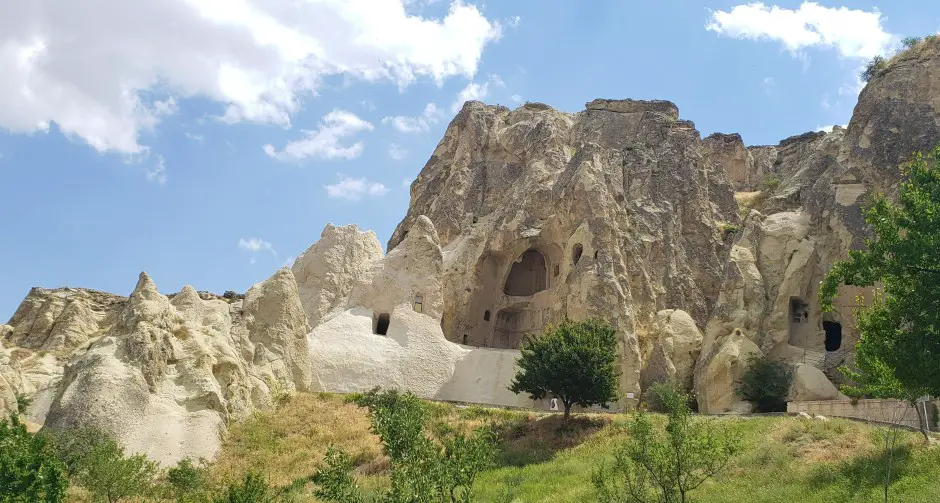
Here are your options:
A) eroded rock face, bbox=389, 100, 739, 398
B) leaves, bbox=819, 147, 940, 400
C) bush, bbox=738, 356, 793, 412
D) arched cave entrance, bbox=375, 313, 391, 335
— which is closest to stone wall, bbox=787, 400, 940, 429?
bush, bbox=738, 356, 793, 412

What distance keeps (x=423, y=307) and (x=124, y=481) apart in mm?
23853

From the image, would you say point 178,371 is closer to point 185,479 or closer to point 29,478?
point 185,479

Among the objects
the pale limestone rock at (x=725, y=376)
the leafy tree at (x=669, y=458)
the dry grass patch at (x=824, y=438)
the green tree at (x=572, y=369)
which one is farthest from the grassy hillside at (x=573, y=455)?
the pale limestone rock at (x=725, y=376)

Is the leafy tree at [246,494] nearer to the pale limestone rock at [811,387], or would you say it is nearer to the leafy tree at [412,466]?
the leafy tree at [412,466]

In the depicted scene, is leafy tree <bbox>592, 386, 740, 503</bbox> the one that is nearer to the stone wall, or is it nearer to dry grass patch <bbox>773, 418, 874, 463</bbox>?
dry grass patch <bbox>773, 418, 874, 463</bbox>

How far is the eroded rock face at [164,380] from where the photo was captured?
90.6 ft

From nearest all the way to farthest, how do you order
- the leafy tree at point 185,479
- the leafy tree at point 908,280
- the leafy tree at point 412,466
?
the leafy tree at point 412,466 < the leafy tree at point 908,280 < the leafy tree at point 185,479

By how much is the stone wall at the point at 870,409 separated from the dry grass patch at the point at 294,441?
1813 cm

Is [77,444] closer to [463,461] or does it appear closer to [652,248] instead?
[463,461]

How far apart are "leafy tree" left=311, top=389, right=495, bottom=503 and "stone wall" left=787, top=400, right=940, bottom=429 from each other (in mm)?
20740

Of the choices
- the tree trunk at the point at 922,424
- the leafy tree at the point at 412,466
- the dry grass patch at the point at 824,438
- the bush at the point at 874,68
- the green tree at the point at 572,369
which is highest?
the bush at the point at 874,68

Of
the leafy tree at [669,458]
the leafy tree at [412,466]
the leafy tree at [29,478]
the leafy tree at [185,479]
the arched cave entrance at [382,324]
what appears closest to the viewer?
the leafy tree at [412,466]

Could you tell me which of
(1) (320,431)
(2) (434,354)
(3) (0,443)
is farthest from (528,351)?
(3) (0,443)

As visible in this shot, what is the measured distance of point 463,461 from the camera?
15789 millimetres
